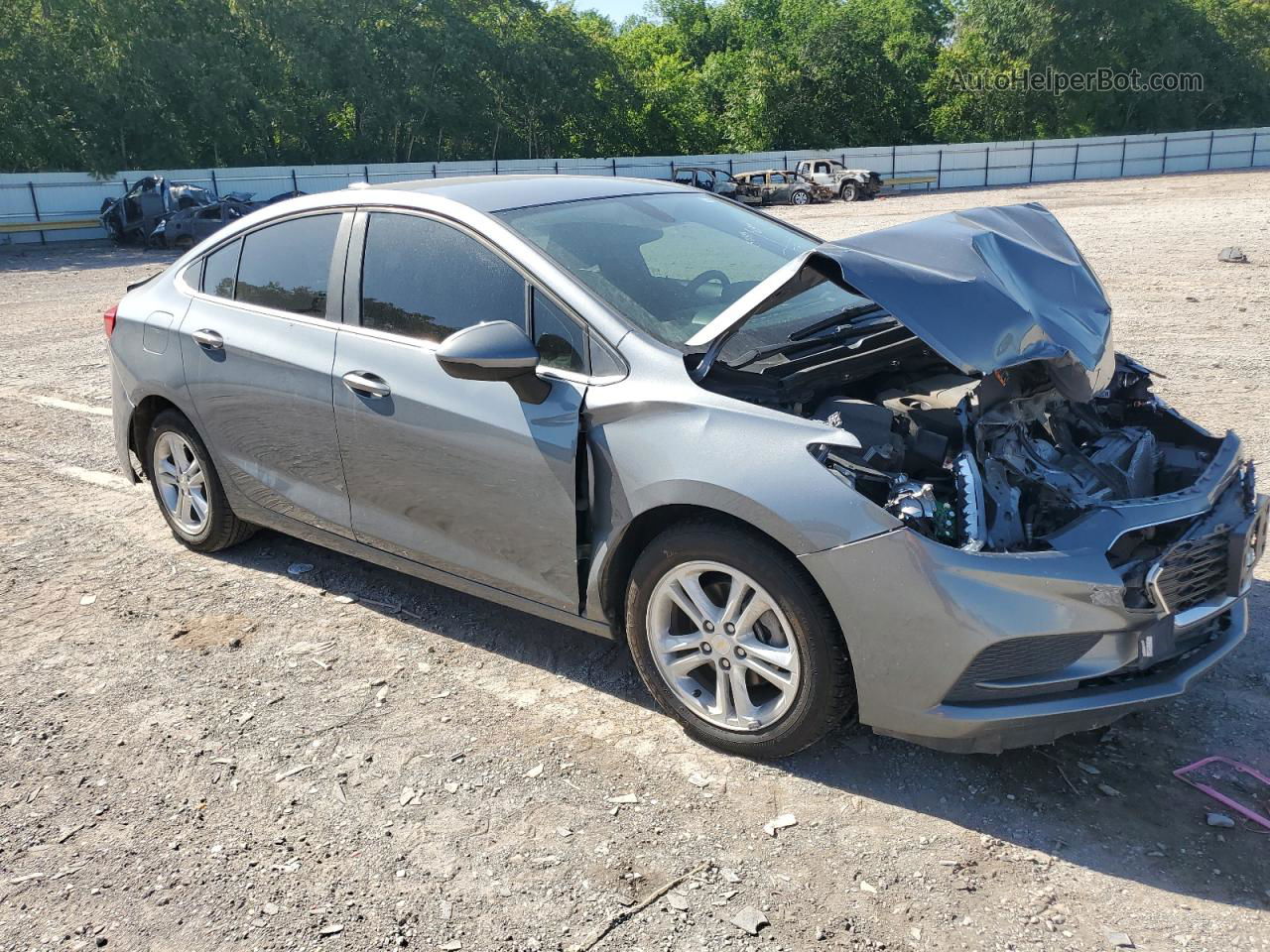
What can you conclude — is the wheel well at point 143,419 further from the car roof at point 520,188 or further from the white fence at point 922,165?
the white fence at point 922,165

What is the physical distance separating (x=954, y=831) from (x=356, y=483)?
2534 millimetres

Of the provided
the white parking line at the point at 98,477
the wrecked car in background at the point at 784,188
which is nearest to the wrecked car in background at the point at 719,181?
the wrecked car in background at the point at 784,188

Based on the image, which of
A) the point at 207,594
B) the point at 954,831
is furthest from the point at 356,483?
the point at 954,831

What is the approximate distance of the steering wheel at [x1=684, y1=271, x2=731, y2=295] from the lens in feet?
13.1

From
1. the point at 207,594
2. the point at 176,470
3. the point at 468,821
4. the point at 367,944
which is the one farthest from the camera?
the point at 176,470

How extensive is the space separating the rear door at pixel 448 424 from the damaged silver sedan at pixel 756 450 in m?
0.01

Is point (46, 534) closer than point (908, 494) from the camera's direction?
No

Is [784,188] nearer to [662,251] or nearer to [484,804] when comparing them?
[662,251]

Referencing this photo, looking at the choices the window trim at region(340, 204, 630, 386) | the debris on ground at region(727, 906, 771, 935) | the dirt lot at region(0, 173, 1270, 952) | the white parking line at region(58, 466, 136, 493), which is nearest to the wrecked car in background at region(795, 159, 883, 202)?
the white parking line at region(58, 466, 136, 493)

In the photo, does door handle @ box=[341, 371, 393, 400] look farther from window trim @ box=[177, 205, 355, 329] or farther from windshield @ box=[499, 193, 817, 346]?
windshield @ box=[499, 193, 817, 346]

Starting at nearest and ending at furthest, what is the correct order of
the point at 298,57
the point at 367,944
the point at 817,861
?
the point at 367,944 < the point at 817,861 < the point at 298,57

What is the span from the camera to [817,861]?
299 centimetres

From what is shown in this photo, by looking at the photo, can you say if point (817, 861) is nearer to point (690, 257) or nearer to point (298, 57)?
point (690, 257)

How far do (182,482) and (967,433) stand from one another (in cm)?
381
